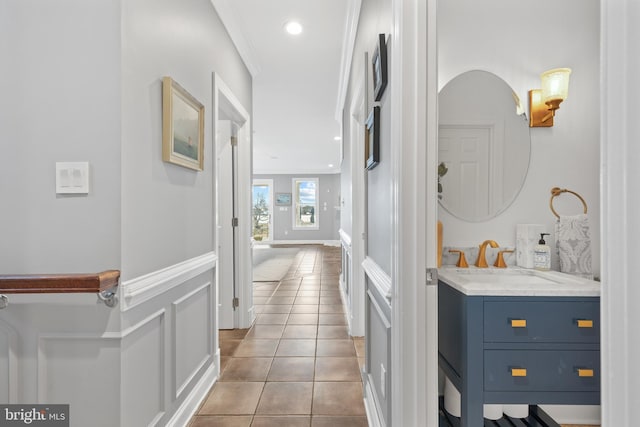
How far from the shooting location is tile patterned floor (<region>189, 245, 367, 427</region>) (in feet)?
6.20

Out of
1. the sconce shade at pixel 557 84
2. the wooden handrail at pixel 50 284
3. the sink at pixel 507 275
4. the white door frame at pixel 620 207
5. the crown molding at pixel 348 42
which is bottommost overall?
the sink at pixel 507 275

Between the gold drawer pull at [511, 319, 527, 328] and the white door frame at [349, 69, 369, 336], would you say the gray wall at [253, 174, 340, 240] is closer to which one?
the white door frame at [349, 69, 369, 336]

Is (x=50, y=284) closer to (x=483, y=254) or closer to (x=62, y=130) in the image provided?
(x=62, y=130)

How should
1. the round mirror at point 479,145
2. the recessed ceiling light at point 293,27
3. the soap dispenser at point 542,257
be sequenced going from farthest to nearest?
the recessed ceiling light at point 293,27
the round mirror at point 479,145
the soap dispenser at point 542,257

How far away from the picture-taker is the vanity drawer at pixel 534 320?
4.42 ft

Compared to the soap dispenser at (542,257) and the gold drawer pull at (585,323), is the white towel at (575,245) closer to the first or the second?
the soap dispenser at (542,257)

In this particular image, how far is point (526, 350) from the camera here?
1.36 meters

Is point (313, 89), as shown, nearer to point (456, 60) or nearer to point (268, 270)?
point (456, 60)

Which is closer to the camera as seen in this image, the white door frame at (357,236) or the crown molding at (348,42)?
the crown molding at (348,42)

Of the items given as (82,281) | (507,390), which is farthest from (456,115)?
(82,281)

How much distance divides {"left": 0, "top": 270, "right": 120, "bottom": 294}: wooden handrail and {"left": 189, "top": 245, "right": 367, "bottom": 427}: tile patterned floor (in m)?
1.13

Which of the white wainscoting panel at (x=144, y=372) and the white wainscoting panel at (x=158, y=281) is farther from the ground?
the white wainscoting panel at (x=158, y=281)

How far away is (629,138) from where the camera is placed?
35cm

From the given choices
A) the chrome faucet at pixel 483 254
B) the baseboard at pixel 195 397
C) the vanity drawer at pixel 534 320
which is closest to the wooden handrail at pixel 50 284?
the baseboard at pixel 195 397
